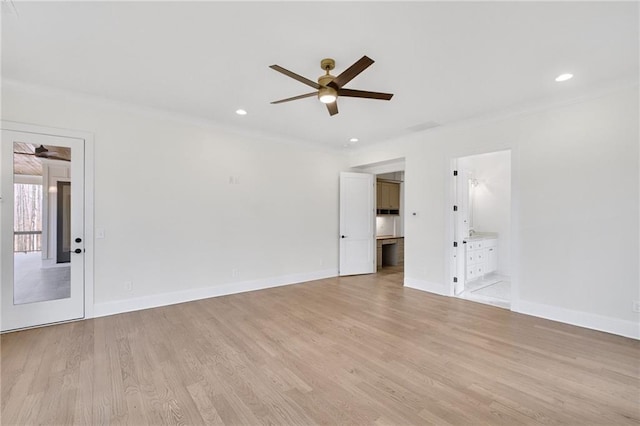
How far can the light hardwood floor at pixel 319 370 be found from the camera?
1.93 m

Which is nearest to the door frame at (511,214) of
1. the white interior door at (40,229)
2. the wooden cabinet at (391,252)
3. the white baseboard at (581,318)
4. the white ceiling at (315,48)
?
the white baseboard at (581,318)

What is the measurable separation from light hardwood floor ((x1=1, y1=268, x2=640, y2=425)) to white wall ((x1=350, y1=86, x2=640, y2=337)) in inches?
16.0

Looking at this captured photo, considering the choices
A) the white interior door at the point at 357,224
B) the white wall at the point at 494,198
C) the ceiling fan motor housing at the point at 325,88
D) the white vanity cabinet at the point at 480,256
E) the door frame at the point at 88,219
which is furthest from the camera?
the white interior door at the point at 357,224

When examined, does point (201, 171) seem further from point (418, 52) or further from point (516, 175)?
point (516, 175)

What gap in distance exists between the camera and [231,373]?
2426 mm

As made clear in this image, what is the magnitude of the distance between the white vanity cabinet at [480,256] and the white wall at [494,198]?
204 mm

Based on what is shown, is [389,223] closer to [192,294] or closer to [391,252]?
[391,252]

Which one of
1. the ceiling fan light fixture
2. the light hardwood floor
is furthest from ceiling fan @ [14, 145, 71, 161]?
the ceiling fan light fixture

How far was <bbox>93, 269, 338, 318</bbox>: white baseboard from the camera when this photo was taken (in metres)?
3.81

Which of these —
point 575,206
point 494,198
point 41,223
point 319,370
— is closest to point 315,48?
point 319,370

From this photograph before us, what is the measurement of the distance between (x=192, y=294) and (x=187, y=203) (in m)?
1.44

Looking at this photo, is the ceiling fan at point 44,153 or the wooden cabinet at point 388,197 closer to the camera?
the ceiling fan at point 44,153

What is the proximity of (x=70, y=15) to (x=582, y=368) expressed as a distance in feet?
16.9

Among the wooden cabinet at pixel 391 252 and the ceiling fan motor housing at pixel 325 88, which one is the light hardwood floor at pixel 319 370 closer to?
the ceiling fan motor housing at pixel 325 88
